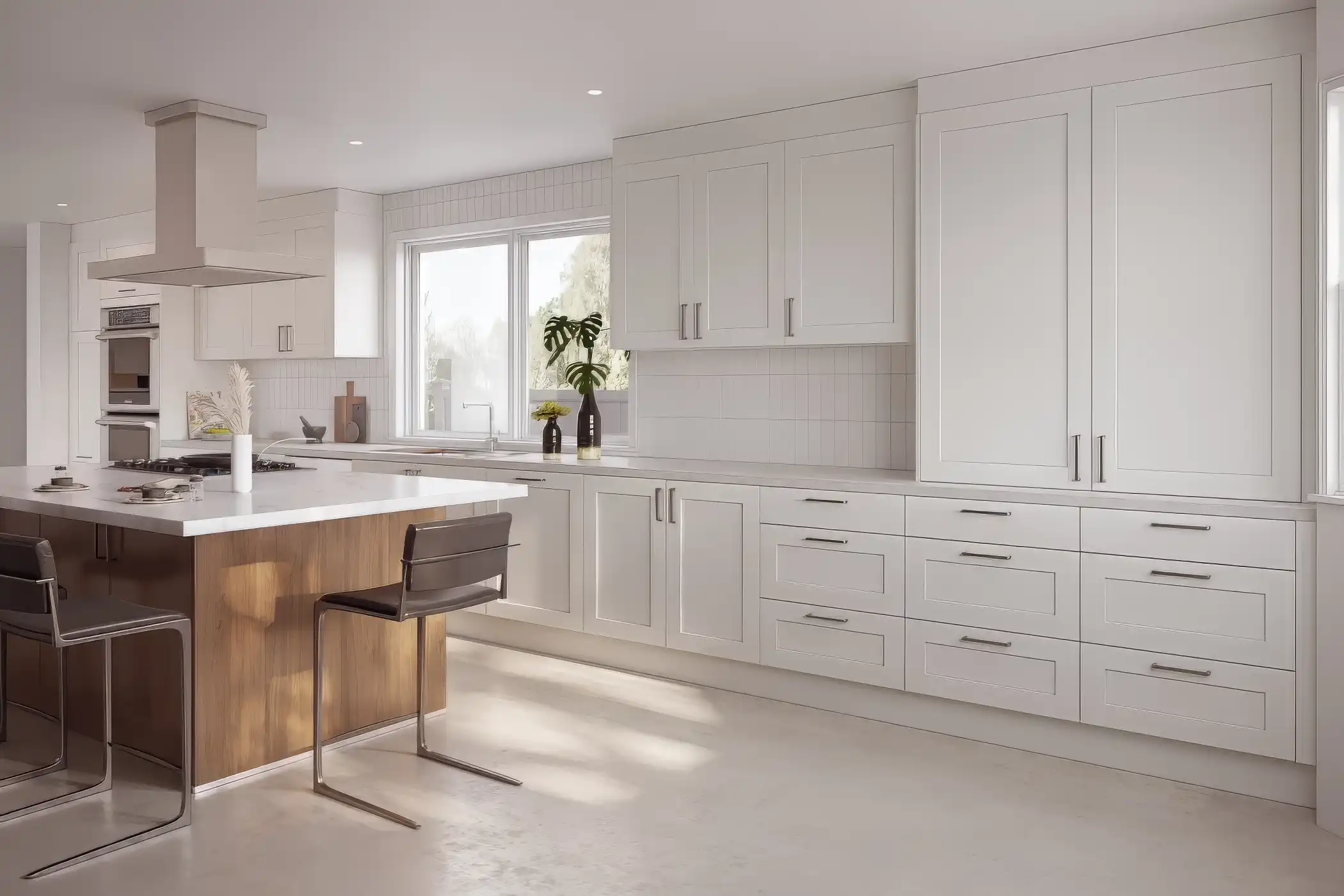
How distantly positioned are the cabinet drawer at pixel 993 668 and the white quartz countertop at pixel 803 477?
50 centimetres

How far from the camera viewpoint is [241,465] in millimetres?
3361

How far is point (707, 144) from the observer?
4.51 metres

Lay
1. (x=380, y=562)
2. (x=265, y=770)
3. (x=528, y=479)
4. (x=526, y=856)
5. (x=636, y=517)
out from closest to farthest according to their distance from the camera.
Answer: (x=526, y=856)
(x=265, y=770)
(x=380, y=562)
(x=636, y=517)
(x=528, y=479)

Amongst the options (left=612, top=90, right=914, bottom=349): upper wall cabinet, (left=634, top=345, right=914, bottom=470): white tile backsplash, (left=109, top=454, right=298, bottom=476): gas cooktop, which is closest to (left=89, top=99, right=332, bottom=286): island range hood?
(left=109, top=454, right=298, bottom=476): gas cooktop

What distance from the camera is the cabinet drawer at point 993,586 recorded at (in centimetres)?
341

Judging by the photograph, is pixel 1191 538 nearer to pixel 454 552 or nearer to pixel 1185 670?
pixel 1185 670

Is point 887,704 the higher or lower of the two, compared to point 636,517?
lower

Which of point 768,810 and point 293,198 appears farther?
point 293,198

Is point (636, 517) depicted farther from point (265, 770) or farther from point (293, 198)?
point (293, 198)

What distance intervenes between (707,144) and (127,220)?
15.3 feet

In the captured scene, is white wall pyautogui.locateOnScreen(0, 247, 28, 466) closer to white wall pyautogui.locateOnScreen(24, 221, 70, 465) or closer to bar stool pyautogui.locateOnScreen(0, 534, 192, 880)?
white wall pyautogui.locateOnScreen(24, 221, 70, 465)

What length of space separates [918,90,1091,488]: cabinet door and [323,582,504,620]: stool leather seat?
1.80 meters

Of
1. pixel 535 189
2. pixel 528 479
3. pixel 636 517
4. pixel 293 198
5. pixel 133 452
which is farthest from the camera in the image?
pixel 133 452

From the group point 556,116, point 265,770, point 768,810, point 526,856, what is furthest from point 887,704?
point 556,116
